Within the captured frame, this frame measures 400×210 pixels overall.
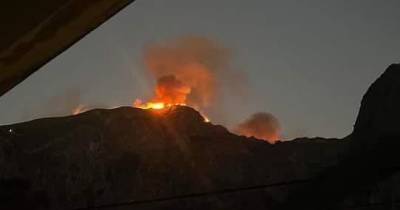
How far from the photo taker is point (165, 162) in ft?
A: 414

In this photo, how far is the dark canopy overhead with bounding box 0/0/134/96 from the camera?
236 centimetres

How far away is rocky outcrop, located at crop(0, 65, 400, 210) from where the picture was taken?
108 m

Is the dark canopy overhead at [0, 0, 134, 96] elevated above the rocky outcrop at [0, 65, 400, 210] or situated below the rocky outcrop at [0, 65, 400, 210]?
below

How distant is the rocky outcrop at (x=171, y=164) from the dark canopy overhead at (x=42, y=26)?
94794 millimetres

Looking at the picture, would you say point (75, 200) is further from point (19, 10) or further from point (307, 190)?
point (19, 10)

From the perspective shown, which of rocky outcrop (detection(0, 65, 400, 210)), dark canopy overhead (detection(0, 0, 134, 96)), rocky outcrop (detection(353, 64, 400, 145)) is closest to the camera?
dark canopy overhead (detection(0, 0, 134, 96))

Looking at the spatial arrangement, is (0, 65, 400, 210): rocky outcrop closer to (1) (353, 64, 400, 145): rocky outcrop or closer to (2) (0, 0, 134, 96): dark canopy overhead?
(1) (353, 64, 400, 145): rocky outcrop

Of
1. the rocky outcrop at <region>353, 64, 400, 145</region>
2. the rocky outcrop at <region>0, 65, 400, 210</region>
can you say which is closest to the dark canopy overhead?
the rocky outcrop at <region>0, 65, 400, 210</region>

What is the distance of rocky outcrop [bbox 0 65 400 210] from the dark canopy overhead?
94794 mm

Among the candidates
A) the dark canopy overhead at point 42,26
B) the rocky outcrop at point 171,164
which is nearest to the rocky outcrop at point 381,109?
the rocky outcrop at point 171,164

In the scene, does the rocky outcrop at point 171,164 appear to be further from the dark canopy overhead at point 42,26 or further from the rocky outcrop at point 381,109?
the dark canopy overhead at point 42,26

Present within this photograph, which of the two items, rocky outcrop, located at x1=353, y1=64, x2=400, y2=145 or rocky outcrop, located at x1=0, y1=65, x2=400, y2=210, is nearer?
rocky outcrop, located at x1=0, y1=65, x2=400, y2=210

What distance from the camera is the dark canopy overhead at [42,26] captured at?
2.36 meters

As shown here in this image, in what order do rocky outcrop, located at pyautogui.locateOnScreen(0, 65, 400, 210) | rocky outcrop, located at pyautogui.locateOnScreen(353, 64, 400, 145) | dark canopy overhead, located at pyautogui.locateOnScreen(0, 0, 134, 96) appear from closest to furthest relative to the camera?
dark canopy overhead, located at pyautogui.locateOnScreen(0, 0, 134, 96)
rocky outcrop, located at pyautogui.locateOnScreen(0, 65, 400, 210)
rocky outcrop, located at pyautogui.locateOnScreen(353, 64, 400, 145)
